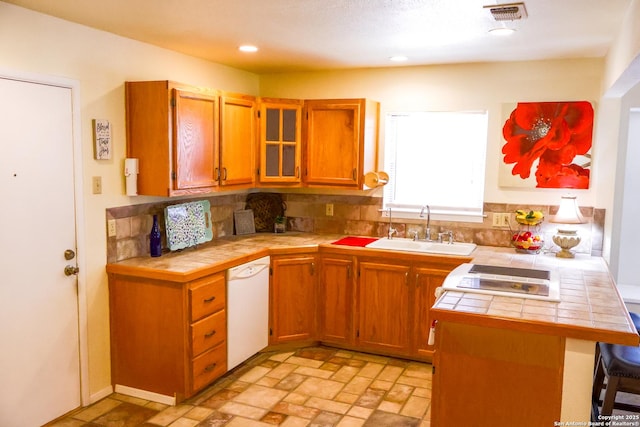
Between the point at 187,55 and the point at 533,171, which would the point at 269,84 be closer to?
the point at 187,55

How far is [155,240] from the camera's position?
3602 millimetres

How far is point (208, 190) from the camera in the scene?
3783mm

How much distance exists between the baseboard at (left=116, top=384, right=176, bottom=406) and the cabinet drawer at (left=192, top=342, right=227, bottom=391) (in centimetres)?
17

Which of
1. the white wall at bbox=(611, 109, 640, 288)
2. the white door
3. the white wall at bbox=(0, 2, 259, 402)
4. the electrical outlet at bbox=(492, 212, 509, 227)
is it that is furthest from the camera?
the white wall at bbox=(611, 109, 640, 288)

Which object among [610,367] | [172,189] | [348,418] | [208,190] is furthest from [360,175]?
[610,367]

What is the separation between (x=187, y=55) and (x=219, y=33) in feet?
2.67

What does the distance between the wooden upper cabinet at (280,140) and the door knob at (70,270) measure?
65.2 inches

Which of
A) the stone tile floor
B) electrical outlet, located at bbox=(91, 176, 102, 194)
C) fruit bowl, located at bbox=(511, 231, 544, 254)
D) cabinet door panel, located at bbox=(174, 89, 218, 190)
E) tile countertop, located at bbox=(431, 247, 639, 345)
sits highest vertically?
cabinet door panel, located at bbox=(174, 89, 218, 190)

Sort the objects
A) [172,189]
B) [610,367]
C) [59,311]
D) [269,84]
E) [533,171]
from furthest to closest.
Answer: [269,84] → [533,171] → [172,189] → [59,311] → [610,367]

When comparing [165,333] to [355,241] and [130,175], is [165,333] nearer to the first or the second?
[130,175]

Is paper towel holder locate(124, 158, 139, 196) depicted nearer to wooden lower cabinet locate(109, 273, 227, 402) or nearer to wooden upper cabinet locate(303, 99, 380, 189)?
wooden lower cabinet locate(109, 273, 227, 402)

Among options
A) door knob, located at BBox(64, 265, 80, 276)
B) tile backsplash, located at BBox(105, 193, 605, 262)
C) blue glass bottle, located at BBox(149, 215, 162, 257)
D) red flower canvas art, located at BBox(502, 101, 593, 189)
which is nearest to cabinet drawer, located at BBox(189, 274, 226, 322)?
blue glass bottle, located at BBox(149, 215, 162, 257)

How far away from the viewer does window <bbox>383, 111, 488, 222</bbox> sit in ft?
14.3

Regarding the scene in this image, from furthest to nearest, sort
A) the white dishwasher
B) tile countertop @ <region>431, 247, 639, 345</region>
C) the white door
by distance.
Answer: the white dishwasher
the white door
tile countertop @ <region>431, 247, 639, 345</region>
